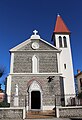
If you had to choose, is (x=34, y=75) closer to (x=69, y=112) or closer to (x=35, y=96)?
(x=35, y=96)

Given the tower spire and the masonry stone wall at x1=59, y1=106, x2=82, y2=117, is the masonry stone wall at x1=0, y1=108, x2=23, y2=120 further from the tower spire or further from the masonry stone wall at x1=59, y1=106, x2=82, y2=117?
the tower spire

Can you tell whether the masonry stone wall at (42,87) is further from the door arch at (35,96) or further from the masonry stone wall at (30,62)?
the masonry stone wall at (30,62)

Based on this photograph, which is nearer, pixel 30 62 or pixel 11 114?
pixel 11 114

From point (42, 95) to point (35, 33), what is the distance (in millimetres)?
10320

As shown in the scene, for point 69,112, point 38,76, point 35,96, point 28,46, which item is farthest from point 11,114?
point 28,46

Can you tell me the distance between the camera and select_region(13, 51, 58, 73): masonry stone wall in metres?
21.0

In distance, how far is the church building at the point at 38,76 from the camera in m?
19.4

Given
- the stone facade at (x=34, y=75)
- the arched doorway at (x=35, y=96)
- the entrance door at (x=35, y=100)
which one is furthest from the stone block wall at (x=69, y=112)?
the entrance door at (x=35, y=100)

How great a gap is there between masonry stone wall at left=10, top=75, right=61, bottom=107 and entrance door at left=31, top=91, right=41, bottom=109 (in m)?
1.36

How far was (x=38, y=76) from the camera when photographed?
→ 67.6 ft

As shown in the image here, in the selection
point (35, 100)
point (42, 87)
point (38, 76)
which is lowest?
point (35, 100)

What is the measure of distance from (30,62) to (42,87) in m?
4.19

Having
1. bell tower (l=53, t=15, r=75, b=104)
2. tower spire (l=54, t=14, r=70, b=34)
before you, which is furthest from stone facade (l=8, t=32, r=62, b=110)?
tower spire (l=54, t=14, r=70, b=34)

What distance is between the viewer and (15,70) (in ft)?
68.6
